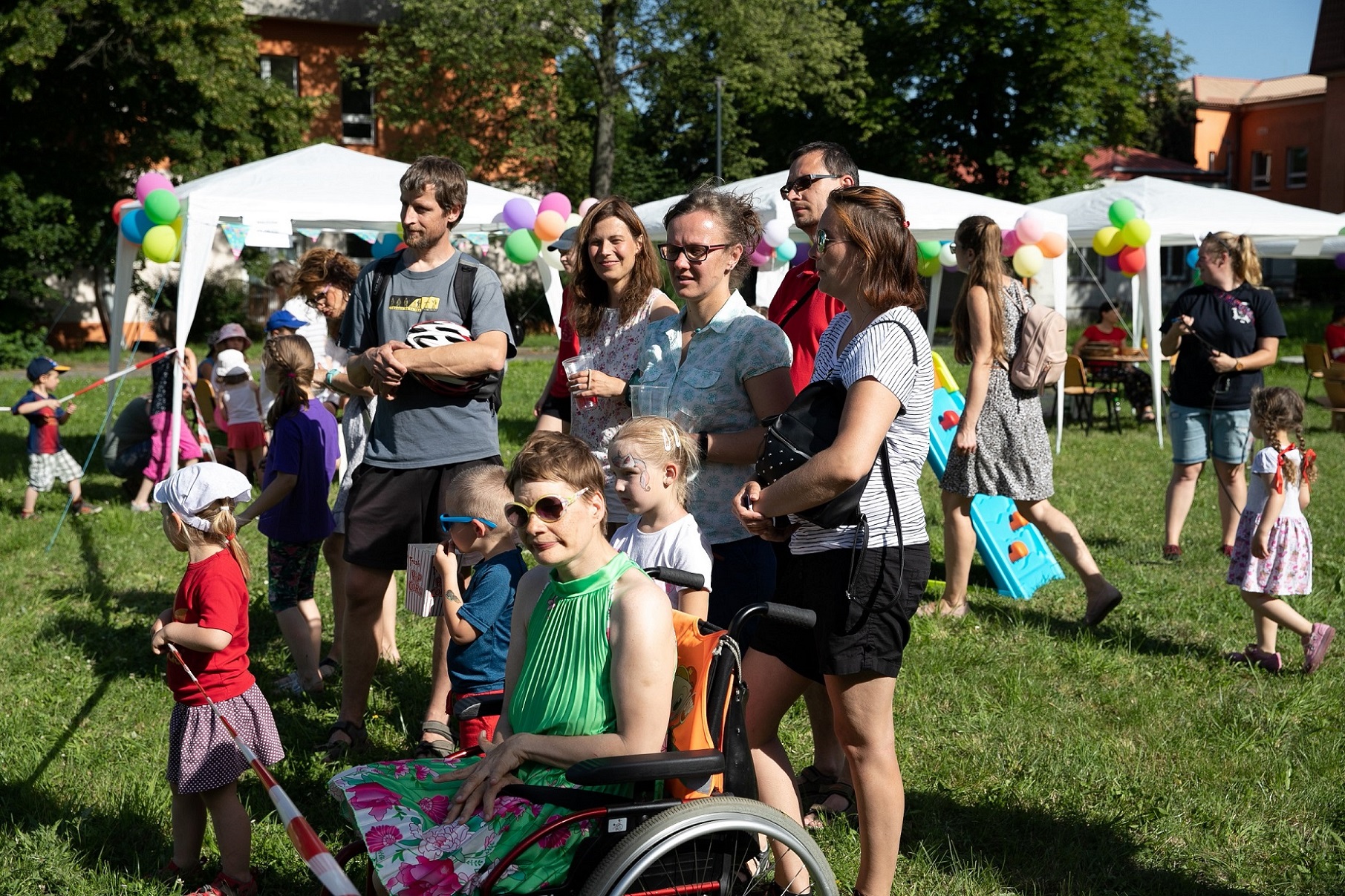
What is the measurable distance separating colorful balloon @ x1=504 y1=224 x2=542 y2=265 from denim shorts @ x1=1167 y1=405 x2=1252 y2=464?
5.49 m

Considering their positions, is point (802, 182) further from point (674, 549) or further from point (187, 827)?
point (187, 827)

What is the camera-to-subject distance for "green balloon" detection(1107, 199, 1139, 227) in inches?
494

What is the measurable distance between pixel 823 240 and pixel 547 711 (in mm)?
1311

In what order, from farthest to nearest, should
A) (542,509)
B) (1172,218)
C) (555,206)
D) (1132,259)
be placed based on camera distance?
(1172,218), (1132,259), (555,206), (542,509)

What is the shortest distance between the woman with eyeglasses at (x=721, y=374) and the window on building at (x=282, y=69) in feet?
103

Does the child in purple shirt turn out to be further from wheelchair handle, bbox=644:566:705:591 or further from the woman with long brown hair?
the woman with long brown hair

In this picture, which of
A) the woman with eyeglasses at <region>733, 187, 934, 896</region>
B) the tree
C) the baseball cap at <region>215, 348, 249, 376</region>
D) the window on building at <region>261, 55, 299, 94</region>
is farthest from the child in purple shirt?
the window on building at <region>261, 55, 299, 94</region>

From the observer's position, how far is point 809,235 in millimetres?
3975

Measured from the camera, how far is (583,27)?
29.5 m

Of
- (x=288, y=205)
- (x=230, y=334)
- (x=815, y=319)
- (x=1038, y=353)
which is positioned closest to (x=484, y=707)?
(x=815, y=319)

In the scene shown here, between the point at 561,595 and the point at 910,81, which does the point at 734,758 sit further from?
the point at 910,81

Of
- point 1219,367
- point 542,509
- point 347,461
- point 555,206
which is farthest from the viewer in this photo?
point 555,206

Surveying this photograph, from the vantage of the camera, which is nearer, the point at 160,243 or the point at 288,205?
the point at 160,243

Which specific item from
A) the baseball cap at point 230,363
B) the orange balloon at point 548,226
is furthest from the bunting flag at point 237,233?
the orange balloon at point 548,226
